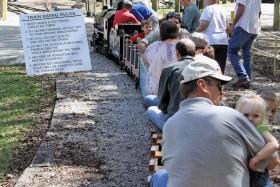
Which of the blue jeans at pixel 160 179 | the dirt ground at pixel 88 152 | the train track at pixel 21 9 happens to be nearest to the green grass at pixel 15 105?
the dirt ground at pixel 88 152

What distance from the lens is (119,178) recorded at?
281 inches

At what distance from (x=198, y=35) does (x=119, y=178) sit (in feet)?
5.86

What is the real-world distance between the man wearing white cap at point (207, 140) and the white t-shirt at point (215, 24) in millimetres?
6859

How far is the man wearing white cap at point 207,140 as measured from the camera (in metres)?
4.09

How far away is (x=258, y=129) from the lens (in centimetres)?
458

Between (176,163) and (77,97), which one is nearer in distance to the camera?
(176,163)

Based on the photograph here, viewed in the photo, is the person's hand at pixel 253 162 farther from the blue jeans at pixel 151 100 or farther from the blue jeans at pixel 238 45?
the blue jeans at pixel 238 45

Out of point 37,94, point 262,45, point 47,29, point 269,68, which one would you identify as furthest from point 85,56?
point 262,45

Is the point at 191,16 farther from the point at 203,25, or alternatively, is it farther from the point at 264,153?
the point at 264,153

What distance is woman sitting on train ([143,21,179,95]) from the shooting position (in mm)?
8250

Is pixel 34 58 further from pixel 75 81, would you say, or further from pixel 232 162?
pixel 232 162

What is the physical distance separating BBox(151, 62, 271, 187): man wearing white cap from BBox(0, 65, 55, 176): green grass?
3.88m

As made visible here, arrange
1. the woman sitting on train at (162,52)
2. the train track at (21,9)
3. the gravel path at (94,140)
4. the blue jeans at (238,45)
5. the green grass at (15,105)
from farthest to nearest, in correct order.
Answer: the train track at (21,9), the blue jeans at (238,45), the green grass at (15,105), the woman sitting on train at (162,52), the gravel path at (94,140)

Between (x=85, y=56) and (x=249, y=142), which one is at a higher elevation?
(x=249, y=142)
